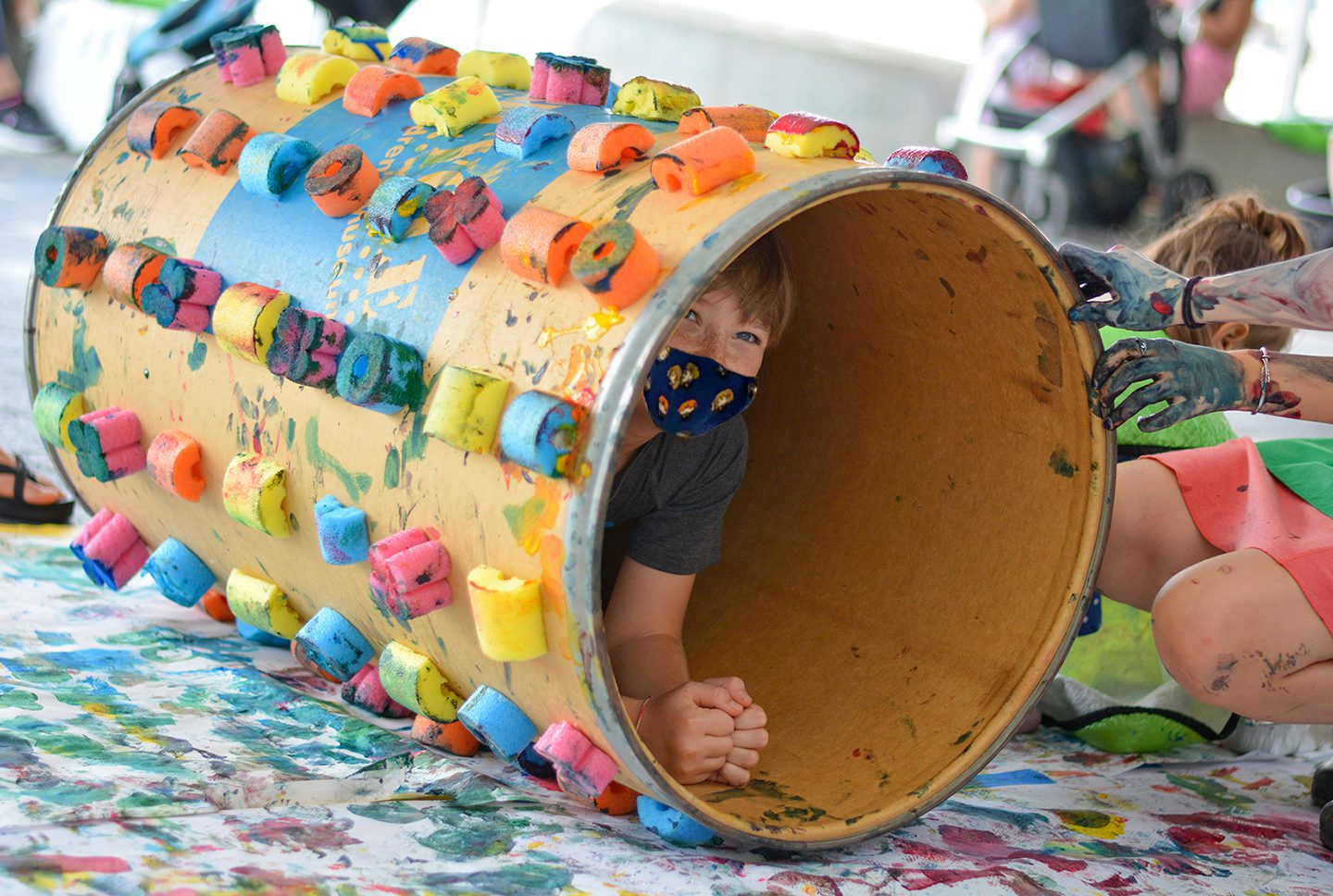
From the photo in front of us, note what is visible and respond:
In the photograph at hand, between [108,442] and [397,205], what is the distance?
1.44 feet

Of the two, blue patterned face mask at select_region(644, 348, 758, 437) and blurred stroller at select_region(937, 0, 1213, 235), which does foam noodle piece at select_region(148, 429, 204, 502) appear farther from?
blurred stroller at select_region(937, 0, 1213, 235)

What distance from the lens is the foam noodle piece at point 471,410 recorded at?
3.27ft

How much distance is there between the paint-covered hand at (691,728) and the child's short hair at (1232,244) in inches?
35.7

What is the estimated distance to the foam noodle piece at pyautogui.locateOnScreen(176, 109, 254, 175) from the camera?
1.31m

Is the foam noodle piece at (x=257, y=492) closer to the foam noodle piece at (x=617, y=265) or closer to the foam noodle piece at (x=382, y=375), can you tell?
the foam noodle piece at (x=382, y=375)

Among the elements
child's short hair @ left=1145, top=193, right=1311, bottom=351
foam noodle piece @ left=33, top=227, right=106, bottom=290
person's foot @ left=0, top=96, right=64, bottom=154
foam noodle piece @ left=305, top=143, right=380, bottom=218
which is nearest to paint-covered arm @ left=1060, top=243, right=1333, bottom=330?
child's short hair @ left=1145, top=193, right=1311, bottom=351

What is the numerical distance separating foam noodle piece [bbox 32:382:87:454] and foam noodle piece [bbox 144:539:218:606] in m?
0.14

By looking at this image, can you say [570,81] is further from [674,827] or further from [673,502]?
[674,827]

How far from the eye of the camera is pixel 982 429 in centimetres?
138

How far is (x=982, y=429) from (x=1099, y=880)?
1.49 ft

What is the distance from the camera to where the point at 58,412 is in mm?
1405

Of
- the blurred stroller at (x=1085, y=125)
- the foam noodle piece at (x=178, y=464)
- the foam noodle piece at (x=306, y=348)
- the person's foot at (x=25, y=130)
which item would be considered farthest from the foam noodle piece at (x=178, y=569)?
the person's foot at (x=25, y=130)

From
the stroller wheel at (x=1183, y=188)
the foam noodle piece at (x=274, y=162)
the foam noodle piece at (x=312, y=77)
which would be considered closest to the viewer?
the foam noodle piece at (x=274, y=162)

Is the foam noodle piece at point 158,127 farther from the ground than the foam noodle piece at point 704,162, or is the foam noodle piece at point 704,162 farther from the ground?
the foam noodle piece at point 158,127
